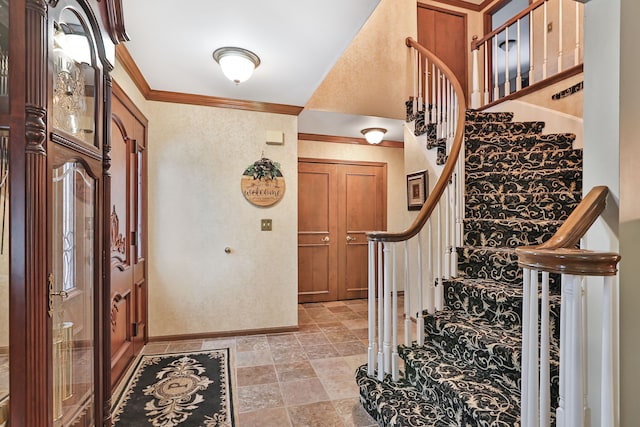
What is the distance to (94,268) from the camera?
124 centimetres

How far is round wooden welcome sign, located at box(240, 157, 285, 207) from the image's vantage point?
3295 mm

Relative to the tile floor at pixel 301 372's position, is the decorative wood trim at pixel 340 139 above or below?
above

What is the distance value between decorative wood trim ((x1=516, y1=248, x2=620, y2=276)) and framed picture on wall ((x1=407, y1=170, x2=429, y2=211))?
234 centimetres

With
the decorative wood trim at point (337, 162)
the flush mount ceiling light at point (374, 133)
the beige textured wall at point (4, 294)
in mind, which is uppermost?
the flush mount ceiling light at point (374, 133)

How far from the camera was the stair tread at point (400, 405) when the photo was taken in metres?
1.65

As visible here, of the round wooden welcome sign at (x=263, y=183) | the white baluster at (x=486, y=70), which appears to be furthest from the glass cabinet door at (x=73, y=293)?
the white baluster at (x=486, y=70)

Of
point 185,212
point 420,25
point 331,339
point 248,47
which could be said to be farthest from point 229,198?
point 420,25

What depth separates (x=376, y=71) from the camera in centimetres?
368

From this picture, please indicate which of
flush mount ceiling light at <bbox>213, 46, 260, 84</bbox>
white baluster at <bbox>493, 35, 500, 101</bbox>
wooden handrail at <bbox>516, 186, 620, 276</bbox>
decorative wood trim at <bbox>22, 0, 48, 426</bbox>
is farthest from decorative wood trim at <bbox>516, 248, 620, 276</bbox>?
white baluster at <bbox>493, 35, 500, 101</bbox>

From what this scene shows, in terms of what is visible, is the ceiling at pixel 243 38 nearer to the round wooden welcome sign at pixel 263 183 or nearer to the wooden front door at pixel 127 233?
the wooden front door at pixel 127 233

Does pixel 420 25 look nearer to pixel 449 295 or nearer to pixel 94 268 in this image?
pixel 449 295

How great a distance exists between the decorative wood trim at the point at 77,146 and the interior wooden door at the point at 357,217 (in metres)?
3.81

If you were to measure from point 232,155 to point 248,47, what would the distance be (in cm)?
128

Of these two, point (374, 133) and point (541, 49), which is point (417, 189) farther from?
point (541, 49)
